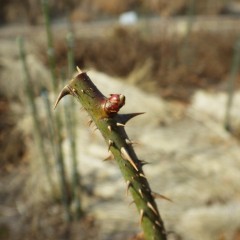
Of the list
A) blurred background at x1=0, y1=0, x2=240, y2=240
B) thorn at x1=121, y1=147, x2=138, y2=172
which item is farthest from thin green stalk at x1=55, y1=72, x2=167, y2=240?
blurred background at x1=0, y1=0, x2=240, y2=240

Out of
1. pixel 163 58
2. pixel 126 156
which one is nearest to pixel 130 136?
pixel 163 58

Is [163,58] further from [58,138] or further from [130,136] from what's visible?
[58,138]

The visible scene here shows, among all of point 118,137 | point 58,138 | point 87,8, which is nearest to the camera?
point 118,137

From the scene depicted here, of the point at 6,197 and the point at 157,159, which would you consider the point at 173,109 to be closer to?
the point at 157,159

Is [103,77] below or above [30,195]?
above

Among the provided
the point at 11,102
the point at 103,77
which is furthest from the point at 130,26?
the point at 11,102

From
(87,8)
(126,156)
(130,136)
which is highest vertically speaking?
(126,156)
